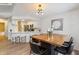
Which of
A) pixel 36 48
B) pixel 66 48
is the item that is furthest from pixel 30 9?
pixel 66 48

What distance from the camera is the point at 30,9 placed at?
1796 mm

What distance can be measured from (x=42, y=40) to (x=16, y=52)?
1.42 feet

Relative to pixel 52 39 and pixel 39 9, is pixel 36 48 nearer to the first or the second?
pixel 52 39

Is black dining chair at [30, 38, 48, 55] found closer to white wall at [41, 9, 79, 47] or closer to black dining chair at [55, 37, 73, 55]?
black dining chair at [55, 37, 73, 55]

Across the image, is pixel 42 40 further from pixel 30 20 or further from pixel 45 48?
pixel 30 20

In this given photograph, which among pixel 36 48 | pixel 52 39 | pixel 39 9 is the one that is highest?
pixel 39 9

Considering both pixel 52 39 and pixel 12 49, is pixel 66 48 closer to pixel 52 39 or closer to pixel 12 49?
pixel 52 39

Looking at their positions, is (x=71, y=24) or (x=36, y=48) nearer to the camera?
(x=71, y=24)

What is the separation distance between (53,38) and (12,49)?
64 cm

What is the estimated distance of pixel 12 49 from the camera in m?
1.77

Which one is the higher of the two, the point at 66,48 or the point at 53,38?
the point at 53,38

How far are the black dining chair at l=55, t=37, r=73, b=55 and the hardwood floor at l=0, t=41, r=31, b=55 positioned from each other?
48 centimetres

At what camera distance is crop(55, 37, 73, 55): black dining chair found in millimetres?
1764

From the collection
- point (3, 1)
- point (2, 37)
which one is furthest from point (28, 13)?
point (2, 37)
